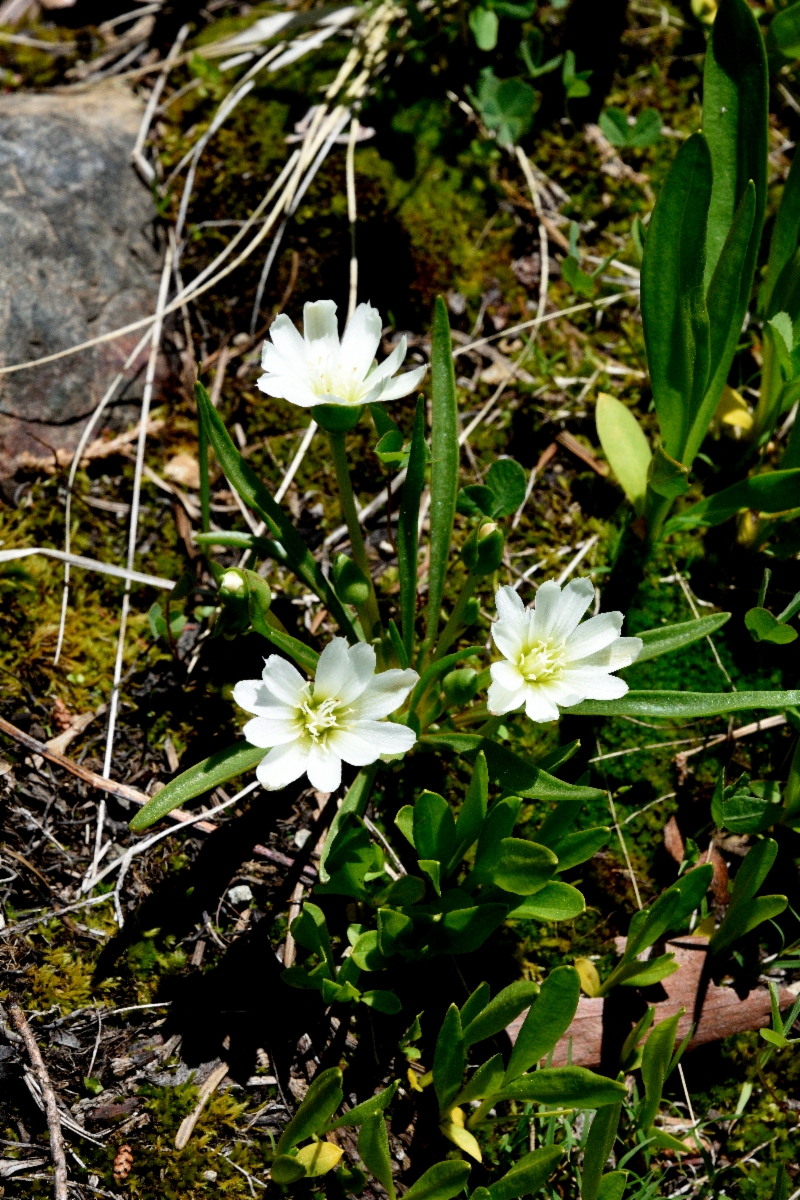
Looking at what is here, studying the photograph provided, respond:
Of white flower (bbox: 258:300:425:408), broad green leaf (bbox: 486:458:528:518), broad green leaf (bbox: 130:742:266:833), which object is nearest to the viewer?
broad green leaf (bbox: 130:742:266:833)

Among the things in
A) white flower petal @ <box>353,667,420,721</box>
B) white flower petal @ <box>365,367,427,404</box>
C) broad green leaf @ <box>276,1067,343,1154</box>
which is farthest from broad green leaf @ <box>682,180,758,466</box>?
broad green leaf @ <box>276,1067,343,1154</box>

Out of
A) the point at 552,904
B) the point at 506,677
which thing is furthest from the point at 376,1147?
the point at 506,677

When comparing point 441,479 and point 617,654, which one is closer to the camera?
point 617,654

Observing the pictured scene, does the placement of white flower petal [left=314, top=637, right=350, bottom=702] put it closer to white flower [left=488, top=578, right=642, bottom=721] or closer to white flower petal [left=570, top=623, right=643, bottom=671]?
white flower [left=488, top=578, right=642, bottom=721]

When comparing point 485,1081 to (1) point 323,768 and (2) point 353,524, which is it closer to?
(1) point 323,768

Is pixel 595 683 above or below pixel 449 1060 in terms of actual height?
above

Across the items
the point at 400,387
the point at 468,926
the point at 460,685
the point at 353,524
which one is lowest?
the point at 468,926
